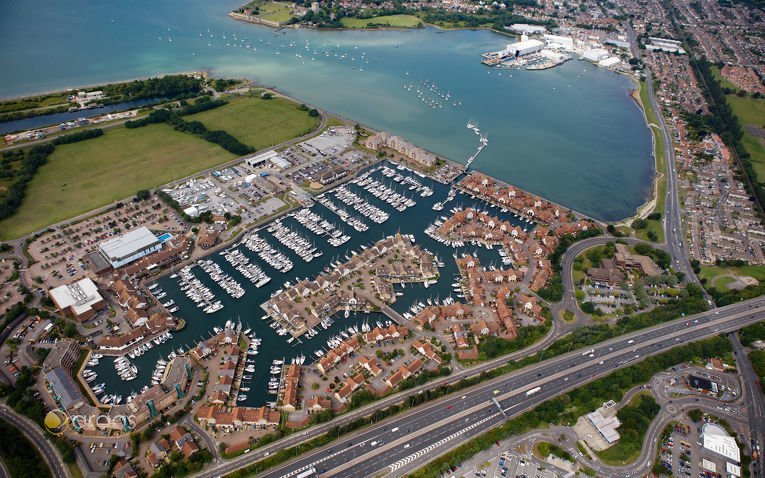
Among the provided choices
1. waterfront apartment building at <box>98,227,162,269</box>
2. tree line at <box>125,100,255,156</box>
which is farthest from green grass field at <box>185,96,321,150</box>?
waterfront apartment building at <box>98,227,162,269</box>

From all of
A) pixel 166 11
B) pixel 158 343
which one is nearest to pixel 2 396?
pixel 158 343

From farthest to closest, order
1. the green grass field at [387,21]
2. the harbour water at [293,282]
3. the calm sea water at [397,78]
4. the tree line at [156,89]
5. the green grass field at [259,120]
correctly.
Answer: the green grass field at [387,21] → the tree line at [156,89] → the green grass field at [259,120] → the calm sea water at [397,78] → the harbour water at [293,282]

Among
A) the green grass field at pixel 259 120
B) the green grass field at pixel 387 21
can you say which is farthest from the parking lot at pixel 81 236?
the green grass field at pixel 387 21

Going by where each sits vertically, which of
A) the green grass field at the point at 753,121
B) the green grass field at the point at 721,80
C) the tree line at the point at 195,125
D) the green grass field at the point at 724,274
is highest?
the green grass field at the point at 721,80

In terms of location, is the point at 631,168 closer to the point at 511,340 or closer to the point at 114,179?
the point at 511,340

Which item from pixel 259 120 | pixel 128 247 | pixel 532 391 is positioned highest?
pixel 259 120

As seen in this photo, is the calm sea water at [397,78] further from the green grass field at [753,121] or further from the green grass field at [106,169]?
the green grass field at [106,169]

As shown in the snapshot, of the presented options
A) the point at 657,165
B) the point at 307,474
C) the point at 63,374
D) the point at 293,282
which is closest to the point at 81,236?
the point at 63,374

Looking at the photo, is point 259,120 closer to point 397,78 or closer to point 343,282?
point 397,78

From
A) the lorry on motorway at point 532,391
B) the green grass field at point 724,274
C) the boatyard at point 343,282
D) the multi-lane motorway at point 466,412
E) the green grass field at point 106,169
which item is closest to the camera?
the multi-lane motorway at point 466,412
